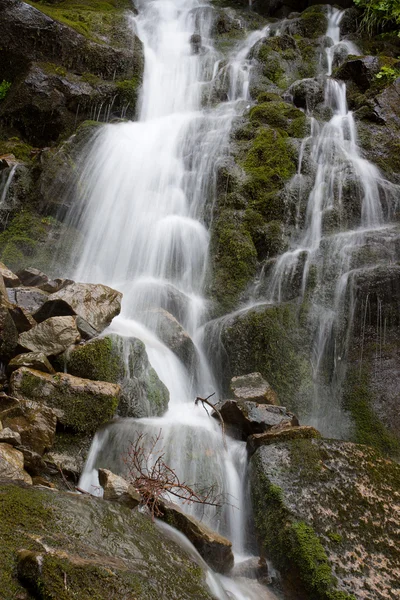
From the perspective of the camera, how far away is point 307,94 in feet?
45.2

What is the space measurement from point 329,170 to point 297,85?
4.79 meters

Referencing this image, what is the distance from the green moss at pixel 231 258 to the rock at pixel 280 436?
3847 mm

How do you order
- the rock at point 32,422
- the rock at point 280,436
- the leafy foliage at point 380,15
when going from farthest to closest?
the leafy foliage at point 380,15, the rock at point 280,436, the rock at point 32,422

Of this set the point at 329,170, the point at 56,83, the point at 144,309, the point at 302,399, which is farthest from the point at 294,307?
the point at 56,83

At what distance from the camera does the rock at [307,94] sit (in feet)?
44.9

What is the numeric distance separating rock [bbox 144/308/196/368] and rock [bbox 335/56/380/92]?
10.6 meters

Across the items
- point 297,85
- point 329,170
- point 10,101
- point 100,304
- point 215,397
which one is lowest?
point 215,397

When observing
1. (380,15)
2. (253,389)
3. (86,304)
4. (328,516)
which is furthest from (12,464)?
(380,15)

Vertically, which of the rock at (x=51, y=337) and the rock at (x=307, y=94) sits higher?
the rock at (x=307, y=94)

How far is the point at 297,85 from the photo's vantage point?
14070mm

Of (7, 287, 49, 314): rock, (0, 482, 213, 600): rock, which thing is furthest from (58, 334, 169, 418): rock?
(0, 482, 213, 600): rock

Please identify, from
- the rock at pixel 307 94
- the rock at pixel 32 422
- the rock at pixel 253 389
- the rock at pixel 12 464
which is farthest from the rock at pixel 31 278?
the rock at pixel 307 94

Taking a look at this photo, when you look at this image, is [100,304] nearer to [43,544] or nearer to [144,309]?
[144,309]

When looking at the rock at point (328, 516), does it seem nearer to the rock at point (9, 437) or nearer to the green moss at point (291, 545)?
the green moss at point (291, 545)
